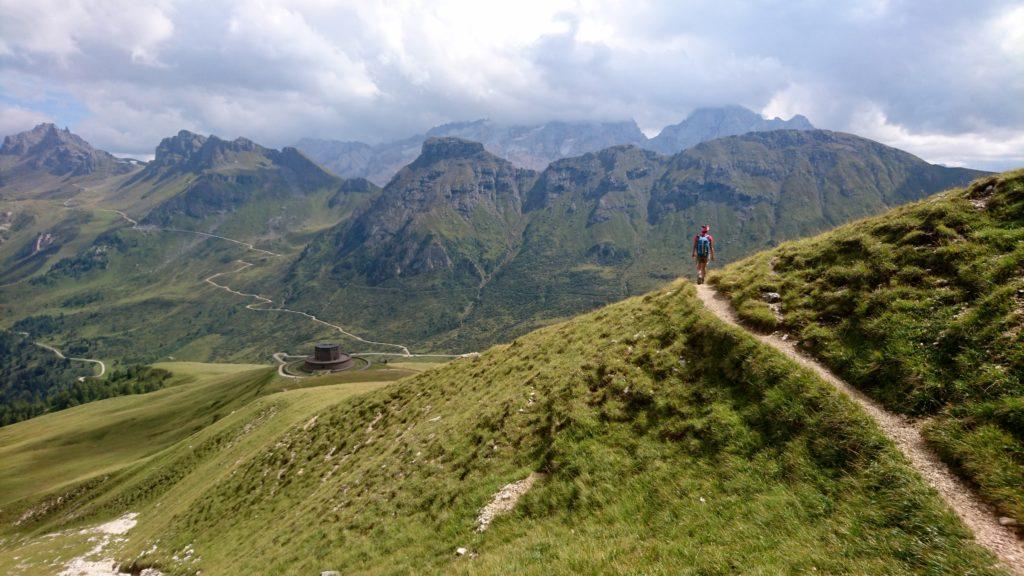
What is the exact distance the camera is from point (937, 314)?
14016 millimetres

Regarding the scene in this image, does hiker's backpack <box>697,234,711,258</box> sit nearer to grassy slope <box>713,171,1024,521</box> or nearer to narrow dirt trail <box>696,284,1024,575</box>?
grassy slope <box>713,171,1024,521</box>

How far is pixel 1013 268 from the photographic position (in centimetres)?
1410

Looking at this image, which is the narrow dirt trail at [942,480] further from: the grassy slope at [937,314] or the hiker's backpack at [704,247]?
the hiker's backpack at [704,247]

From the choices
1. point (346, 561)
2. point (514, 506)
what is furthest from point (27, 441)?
point (514, 506)

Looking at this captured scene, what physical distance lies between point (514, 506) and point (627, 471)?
451 centimetres

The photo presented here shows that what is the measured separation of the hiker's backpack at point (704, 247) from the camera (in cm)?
2870

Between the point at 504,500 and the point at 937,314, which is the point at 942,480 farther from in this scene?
the point at 504,500

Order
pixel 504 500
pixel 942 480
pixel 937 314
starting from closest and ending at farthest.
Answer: pixel 942 480 → pixel 937 314 → pixel 504 500

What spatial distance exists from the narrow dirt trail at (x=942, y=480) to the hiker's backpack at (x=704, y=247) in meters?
13.8

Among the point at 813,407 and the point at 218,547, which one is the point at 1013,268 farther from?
the point at 218,547

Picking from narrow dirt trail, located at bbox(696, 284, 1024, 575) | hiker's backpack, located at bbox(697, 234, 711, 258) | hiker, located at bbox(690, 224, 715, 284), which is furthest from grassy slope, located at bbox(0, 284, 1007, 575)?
hiker's backpack, located at bbox(697, 234, 711, 258)

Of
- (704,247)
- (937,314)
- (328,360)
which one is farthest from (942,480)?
(328,360)

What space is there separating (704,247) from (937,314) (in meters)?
15.4

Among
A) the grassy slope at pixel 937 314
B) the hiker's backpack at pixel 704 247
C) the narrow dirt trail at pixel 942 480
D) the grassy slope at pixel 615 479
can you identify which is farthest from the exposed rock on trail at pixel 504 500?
the hiker's backpack at pixel 704 247
